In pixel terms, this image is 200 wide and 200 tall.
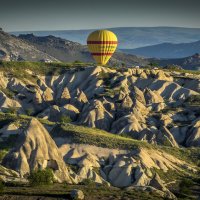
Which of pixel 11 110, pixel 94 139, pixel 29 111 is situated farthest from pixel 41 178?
pixel 29 111

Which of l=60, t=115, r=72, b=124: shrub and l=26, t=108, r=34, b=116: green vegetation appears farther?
l=26, t=108, r=34, b=116: green vegetation

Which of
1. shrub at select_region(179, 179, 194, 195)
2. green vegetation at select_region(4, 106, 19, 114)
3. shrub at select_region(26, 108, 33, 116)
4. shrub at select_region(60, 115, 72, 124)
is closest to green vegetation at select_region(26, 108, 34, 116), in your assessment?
shrub at select_region(26, 108, 33, 116)

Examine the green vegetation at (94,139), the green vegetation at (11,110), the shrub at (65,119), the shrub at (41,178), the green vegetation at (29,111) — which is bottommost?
the green vegetation at (29,111)

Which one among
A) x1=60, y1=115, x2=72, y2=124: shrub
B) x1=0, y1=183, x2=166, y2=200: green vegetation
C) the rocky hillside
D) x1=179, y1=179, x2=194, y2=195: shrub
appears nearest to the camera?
x1=0, y1=183, x2=166, y2=200: green vegetation

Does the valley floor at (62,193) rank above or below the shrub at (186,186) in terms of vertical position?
above

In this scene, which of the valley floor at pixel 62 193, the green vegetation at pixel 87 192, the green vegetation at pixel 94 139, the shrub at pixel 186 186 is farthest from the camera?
the green vegetation at pixel 94 139

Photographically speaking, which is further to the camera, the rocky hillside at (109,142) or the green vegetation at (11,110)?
the green vegetation at (11,110)

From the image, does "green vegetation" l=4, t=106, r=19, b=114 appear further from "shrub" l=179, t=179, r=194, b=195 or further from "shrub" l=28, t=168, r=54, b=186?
"shrub" l=28, t=168, r=54, b=186

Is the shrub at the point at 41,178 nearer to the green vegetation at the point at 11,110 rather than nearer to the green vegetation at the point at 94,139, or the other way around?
the green vegetation at the point at 94,139

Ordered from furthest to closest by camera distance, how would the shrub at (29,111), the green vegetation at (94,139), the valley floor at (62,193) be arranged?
the shrub at (29,111) < the green vegetation at (94,139) < the valley floor at (62,193)

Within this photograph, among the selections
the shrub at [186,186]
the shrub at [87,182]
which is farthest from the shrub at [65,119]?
the shrub at [186,186]

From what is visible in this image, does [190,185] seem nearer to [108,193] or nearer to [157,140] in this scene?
[108,193]
